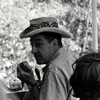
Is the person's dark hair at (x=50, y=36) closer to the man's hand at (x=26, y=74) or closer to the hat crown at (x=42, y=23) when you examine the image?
the hat crown at (x=42, y=23)

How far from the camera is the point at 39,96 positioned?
1720 millimetres

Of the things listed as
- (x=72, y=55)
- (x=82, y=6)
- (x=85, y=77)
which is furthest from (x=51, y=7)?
(x=85, y=77)

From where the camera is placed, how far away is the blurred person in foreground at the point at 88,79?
1.04m

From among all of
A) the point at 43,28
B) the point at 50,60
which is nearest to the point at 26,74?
the point at 50,60

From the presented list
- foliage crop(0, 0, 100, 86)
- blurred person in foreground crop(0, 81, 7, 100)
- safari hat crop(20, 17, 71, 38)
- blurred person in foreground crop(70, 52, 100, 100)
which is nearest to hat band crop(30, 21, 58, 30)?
safari hat crop(20, 17, 71, 38)

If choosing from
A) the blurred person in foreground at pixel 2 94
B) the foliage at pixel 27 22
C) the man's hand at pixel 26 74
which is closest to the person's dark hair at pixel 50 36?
the man's hand at pixel 26 74

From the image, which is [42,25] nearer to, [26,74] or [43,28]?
[43,28]

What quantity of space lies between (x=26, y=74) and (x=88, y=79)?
82cm

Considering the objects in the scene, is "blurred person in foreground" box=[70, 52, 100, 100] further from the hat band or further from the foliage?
→ the foliage

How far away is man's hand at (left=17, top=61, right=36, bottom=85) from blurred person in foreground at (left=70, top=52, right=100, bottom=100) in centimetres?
73

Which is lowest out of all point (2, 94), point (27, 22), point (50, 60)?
point (2, 94)

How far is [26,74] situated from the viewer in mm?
1830

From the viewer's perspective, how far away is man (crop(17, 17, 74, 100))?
1.70 metres

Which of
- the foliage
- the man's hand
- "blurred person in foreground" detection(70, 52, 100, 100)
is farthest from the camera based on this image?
the foliage
